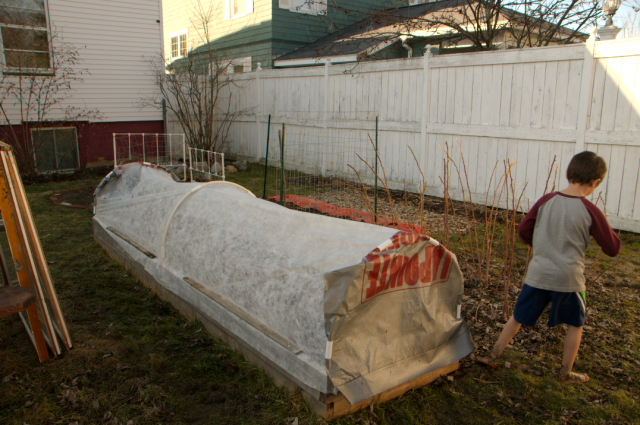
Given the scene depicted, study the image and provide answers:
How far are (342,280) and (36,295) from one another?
2.41m

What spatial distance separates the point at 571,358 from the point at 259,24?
15.2m

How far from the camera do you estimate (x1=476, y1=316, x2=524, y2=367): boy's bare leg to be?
3137mm

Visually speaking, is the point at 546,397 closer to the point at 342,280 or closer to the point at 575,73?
the point at 342,280

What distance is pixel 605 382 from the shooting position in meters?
3.10

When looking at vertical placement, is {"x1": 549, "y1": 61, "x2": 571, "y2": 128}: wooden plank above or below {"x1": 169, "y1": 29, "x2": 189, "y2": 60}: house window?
below

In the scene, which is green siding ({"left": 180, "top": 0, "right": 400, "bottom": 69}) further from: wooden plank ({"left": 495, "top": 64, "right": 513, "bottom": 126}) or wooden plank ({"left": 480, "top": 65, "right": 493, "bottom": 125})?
wooden plank ({"left": 495, "top": 64, "right": 513, "bottom": 126})

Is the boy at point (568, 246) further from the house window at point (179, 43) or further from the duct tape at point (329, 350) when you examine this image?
the house window at point (179, 43)

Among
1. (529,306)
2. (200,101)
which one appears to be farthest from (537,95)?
(200,101)

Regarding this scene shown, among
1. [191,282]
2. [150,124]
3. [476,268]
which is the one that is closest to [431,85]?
[476,268]

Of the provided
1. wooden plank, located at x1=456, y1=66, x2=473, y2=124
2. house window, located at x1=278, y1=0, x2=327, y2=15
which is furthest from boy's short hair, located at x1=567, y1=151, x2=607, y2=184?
house window, located at x1=278, y1=0, x2=327, y2=15

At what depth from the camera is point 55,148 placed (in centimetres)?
1155

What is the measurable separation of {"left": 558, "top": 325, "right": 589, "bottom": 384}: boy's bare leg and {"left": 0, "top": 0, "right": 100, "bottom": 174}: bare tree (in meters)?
11.3

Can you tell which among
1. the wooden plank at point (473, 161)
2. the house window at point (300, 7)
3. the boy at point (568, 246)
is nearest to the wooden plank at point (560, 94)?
the wooden plank at point (473, 161)

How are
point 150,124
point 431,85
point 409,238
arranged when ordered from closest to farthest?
point 409,238 → point 431,85 → point 150,124
